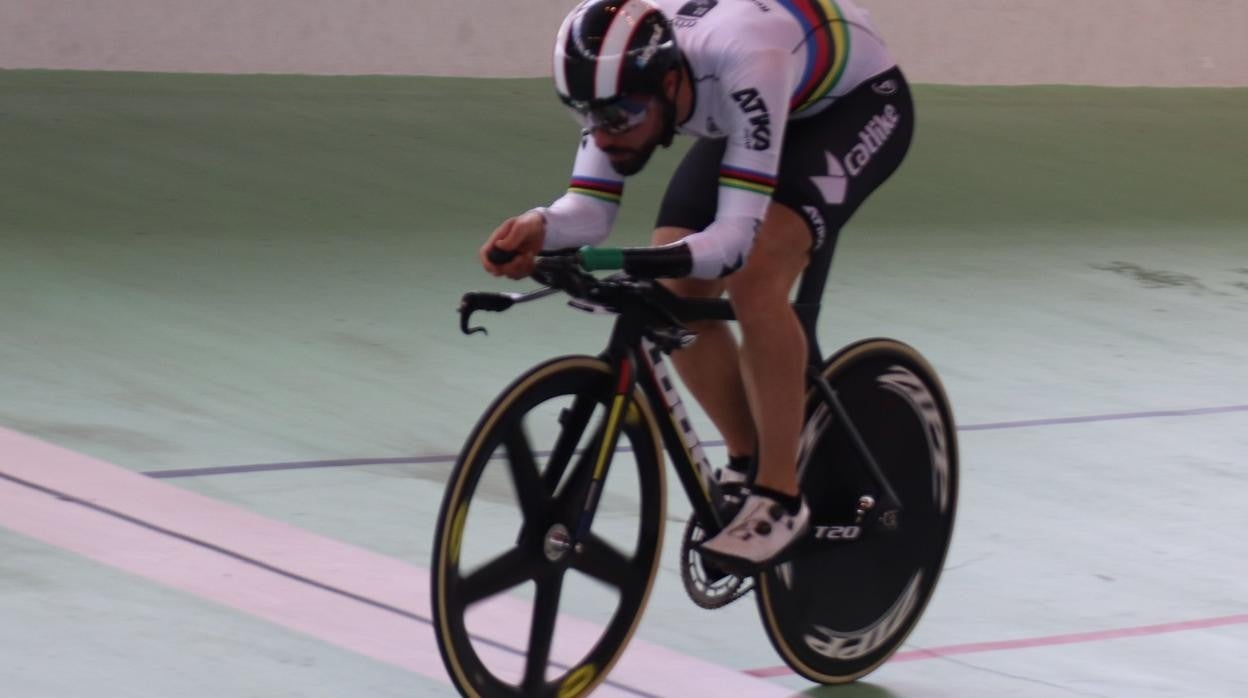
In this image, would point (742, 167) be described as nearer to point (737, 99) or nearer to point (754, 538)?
point (737, 99)

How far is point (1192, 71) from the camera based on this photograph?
12594 mm

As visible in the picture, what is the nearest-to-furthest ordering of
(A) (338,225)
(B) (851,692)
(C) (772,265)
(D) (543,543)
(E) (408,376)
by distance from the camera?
(D) (543,543)
(C) (772,265)
(B) (851,692)
(E) (408,376)
(A) (338,225)

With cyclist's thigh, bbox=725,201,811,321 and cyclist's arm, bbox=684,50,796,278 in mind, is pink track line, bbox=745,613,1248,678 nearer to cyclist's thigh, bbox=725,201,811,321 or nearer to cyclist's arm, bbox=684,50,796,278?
cyclist's thigh, bbox=725,201,811,321

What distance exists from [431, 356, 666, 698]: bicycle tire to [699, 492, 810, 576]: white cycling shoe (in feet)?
0.35

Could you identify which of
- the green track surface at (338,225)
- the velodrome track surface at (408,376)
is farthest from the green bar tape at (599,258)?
the green track surface at (338,225)

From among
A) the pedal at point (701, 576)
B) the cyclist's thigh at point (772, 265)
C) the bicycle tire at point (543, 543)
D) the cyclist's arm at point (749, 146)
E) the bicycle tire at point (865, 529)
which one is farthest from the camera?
the bicycle tire at point (865, 529)

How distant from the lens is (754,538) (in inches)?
126

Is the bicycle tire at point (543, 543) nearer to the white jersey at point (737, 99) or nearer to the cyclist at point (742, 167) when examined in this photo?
the cyclist at point (742, 167)

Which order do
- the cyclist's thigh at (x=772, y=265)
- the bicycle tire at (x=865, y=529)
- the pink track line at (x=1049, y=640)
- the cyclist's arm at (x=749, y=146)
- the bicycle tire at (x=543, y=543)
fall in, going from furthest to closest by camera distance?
the pink track line at (x=1049, y=640), the bicycle tire at (x=865, y=529), the cyclist's thigh at (x=772, y=265), the cyclist's arm at (x=749, y=146), the bicycle tire at (x=543, y=543)

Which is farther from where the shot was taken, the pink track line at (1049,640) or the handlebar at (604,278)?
the pink track line at (1049,640)

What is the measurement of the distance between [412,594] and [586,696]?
65 centimetres

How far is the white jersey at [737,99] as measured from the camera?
3.00m

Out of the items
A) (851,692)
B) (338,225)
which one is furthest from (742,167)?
(338,225)

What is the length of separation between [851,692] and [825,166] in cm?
96
